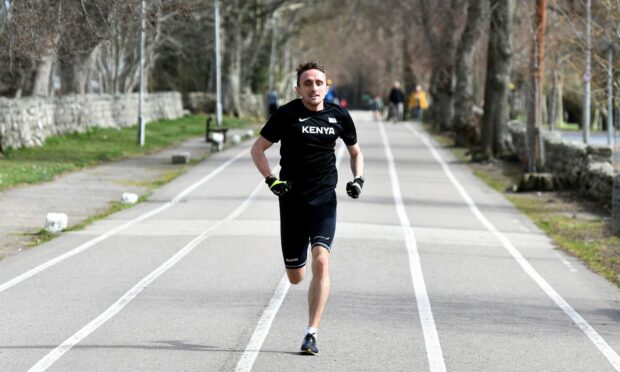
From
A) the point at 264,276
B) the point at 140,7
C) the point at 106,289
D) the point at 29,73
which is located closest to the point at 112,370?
the point at 106,289

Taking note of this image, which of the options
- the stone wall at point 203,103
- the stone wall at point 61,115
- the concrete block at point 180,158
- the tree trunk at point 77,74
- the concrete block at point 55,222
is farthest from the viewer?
the stone wall at point 203,103

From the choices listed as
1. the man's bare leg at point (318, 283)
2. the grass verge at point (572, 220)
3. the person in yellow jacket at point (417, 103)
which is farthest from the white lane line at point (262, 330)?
the person in yellow jacket at point (417, 103)

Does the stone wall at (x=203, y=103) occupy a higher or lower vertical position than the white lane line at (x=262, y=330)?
higher

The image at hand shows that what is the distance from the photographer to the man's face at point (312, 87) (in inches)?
363

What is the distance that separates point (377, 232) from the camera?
1870cm

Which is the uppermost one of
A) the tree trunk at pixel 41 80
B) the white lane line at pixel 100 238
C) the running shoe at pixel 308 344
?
the tree trunk at pixel 41 80

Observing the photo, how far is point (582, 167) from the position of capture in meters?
25.4

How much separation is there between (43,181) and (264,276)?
13.2 metres

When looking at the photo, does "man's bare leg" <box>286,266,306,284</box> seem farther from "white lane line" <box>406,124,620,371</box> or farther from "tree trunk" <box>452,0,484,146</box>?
"tree trunk" <box>452,0,484,146</box>

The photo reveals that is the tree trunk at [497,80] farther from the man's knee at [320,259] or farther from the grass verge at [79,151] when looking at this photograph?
the man's knee at [320,259]

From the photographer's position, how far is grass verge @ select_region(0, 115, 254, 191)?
2686 centimetres

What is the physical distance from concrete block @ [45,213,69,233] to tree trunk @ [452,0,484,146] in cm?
2562

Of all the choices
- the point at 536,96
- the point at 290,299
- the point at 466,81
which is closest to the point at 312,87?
the point at 290,299

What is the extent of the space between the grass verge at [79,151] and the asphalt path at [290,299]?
5759 millimetres
